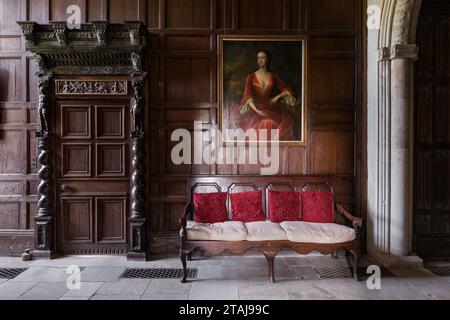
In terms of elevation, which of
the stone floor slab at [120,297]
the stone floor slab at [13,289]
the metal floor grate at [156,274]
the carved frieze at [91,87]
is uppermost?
the carved frieze at [91,87]


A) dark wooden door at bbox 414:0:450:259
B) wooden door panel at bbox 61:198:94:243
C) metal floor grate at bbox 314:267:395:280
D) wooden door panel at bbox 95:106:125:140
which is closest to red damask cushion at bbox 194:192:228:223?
metal floor grate at bbox 314:267:395:280

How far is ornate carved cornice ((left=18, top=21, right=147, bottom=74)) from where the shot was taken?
169 inches

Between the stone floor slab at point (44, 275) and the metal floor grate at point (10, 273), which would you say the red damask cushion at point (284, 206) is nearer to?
the stone floor slab at point (44, 275)

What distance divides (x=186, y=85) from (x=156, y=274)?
102 inches

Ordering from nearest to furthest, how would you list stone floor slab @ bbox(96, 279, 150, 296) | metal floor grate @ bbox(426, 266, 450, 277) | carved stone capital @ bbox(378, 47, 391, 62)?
stone floor slab @ bbox(96, 279, 150, 296) → metal floor grate @ bbox(426, 266, 450, 277) → carved stone capital @ bbox(378, 47, 391, 62)

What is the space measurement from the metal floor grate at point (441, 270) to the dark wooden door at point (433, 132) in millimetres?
500

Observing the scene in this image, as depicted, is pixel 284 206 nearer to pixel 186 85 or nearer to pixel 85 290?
pixel 186 85

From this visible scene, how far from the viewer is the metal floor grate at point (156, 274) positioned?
12.7 feet

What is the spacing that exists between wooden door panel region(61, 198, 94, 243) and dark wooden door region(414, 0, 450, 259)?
4.70 metres

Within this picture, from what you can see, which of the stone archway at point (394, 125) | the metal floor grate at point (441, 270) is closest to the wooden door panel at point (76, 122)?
the stone archway at point (394, 125)

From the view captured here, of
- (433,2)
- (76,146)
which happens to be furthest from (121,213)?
(433,2)

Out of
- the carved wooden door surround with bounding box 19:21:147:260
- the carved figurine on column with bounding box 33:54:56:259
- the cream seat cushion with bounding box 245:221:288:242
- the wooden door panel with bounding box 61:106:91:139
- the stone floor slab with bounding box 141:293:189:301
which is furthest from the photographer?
the wooden door panel with bounding box 61:106:91:139

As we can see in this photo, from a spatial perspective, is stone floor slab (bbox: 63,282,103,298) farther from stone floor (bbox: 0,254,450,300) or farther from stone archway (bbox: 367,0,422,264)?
stone archway (bbox: 367,0,422,264)

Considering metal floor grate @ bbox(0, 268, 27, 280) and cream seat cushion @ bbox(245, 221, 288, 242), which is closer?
cream seat cushion @ bbox(245, 221, 288, 242)
